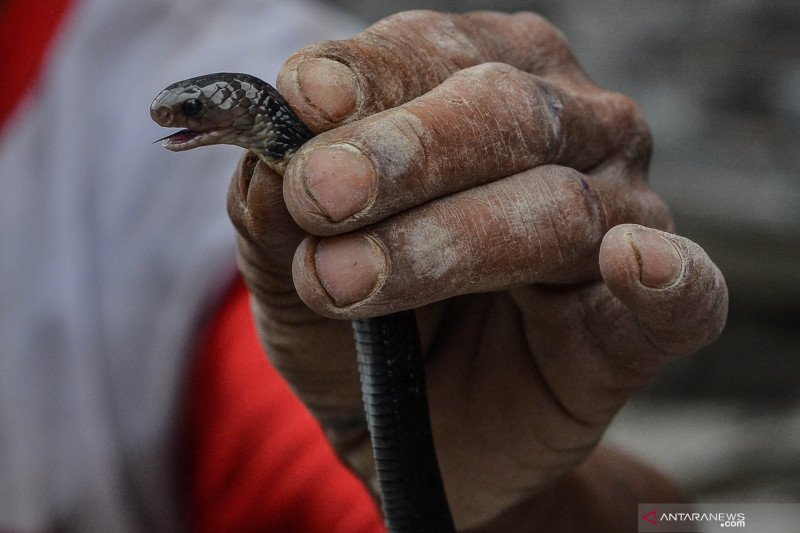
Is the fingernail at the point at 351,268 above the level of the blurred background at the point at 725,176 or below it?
above

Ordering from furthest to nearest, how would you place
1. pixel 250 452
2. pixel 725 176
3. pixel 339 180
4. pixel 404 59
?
pixel 725 176
pixel 250 452
pixel 404 59
pixel 339 180

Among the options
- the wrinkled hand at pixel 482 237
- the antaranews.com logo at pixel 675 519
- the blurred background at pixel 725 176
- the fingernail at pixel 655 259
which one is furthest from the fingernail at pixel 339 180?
the blurred background at pixel 725 176

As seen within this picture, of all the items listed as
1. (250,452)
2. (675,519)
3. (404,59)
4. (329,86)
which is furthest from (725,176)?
(329,86)

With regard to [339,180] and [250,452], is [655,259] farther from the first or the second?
[250,452]

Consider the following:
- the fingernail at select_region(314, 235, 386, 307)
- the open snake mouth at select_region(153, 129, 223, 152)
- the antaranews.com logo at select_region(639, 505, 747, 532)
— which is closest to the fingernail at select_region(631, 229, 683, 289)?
the fingernail at select_region(314, 235, 386, 307)

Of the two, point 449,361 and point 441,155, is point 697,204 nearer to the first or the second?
point 449,361

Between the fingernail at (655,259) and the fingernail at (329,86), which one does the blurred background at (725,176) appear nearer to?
the fingernail at (655,259)
